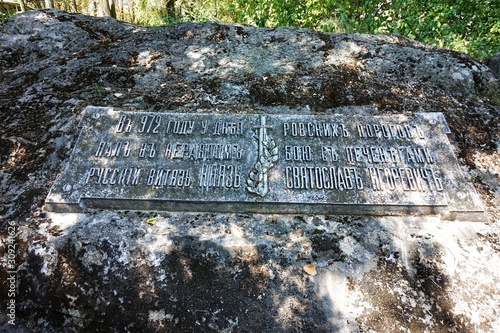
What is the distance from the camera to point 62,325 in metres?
2.57

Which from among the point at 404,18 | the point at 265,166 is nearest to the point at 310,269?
the point at 265,166

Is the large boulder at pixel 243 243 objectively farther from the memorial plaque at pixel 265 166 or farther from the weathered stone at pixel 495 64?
the weathered stone at pixel 495 64

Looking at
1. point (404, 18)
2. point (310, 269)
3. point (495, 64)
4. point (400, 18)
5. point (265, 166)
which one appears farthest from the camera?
point (400, 18)

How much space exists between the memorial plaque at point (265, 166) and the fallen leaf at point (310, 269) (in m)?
0.55

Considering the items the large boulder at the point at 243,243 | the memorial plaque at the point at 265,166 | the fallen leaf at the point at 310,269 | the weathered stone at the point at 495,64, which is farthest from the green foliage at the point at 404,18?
the fallen leaf at the point at 310,269

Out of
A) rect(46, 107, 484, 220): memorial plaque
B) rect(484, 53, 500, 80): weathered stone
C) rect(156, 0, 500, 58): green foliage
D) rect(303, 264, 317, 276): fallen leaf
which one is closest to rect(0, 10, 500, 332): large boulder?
rect(303, 264, 317, 276): fallen leaf

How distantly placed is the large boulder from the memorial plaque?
15cm

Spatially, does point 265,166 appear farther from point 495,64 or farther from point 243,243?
point 495,64

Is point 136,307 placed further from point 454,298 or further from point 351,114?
point 351,114

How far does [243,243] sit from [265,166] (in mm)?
813

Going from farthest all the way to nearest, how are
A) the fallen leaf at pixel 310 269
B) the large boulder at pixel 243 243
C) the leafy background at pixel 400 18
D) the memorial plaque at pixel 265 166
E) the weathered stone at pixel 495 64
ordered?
the leafy background at pixel 400 18, the weathered stone at pixel 495 64, the memorial plaque at pixel 265 166, the fallen leaf at pixel 310 269, the large boulder at pixel 243 243

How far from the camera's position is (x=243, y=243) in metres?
2.86

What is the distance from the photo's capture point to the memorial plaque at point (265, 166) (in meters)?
3.09

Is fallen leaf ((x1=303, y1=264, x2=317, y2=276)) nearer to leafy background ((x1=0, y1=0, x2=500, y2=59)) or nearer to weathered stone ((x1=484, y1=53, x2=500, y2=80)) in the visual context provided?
weathered stone ((x1=484, y1=53, x2=500, y2=80))
